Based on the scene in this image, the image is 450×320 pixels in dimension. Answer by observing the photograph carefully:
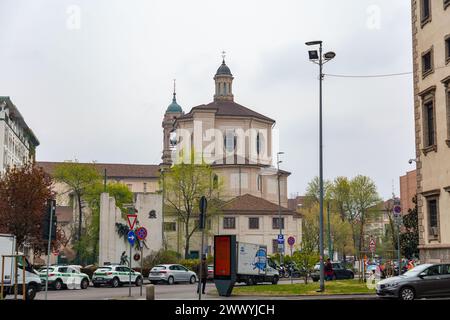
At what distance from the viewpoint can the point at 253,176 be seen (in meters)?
97.8

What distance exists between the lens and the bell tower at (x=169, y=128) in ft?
379

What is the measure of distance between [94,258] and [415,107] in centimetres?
5339

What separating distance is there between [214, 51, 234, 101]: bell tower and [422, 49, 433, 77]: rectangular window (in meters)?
77.5

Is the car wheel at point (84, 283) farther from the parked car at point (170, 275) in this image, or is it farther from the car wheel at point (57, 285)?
the parked car at point (170, 275)

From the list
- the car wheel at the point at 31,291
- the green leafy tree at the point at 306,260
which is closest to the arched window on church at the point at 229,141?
the green leafy tree at the point at 306,260

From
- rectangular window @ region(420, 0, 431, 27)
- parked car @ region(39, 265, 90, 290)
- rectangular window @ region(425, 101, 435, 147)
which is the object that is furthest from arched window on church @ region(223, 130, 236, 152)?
rectangular window @ region(425, 101, 435, 147)

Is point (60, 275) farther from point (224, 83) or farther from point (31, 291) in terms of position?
point (224, 83)

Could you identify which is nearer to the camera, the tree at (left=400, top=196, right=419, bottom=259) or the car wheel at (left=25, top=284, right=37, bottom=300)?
the car wheel at (left=25, top=284, right=37, bottom=300)

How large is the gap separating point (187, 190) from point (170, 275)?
33681mm

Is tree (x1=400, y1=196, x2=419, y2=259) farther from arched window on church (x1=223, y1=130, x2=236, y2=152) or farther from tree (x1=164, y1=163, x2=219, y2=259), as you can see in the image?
arched window on church (x1=223, y1=130, x2=236, y2=152)

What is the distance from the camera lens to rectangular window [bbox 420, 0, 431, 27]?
113ft

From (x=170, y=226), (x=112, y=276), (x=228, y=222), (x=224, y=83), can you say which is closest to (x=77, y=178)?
(x=170, y=226)

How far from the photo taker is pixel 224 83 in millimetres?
113938
